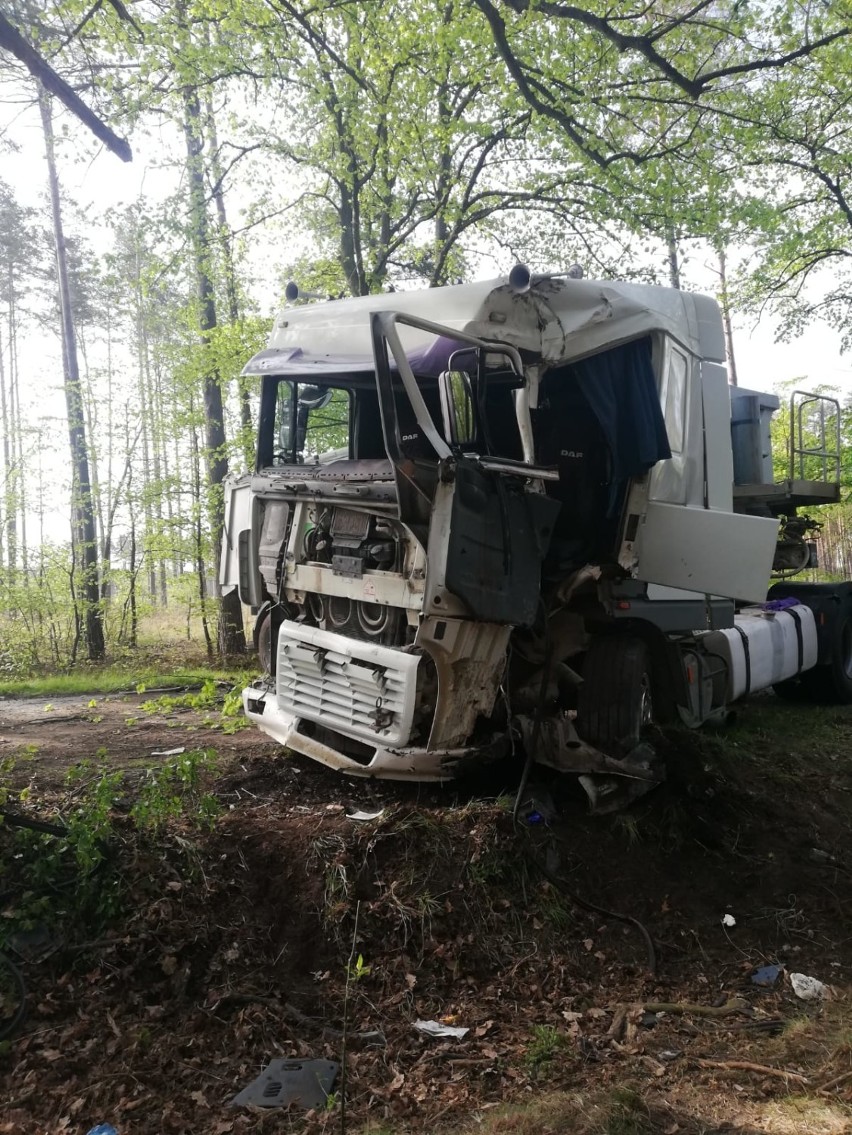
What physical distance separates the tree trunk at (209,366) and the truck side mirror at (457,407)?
706 centimetres

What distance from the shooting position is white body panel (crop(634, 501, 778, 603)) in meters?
4.92

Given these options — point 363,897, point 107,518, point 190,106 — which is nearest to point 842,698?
point 363,897

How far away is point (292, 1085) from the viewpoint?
2.62 m

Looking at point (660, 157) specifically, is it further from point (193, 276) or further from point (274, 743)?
point (274, 743)

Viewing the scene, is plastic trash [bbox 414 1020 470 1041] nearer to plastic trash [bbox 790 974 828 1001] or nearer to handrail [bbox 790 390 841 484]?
plastic trash [bbox 790 974 828 1001]

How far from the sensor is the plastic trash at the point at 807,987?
130 inches

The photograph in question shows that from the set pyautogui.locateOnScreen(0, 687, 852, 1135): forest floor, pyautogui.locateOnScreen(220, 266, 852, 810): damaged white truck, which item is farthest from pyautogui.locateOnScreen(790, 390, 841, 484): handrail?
pyautogui.locateOnScreen(0, 687, 852, 1135): forest floor

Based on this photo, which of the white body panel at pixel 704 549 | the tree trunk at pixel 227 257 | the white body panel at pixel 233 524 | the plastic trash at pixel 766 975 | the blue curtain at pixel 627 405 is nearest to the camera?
the plastic trash at pixel 766 975

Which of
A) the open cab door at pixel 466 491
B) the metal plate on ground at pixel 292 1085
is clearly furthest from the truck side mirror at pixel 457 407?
the metal plate on ground at pixel 292 1085

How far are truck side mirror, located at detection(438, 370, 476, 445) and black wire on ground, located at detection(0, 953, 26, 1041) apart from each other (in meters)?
2.89

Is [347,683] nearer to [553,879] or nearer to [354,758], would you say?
[354,758]

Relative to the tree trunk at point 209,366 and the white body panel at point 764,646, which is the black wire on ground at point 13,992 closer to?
the white body panel at point 764,646

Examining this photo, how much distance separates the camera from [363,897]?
146 inches

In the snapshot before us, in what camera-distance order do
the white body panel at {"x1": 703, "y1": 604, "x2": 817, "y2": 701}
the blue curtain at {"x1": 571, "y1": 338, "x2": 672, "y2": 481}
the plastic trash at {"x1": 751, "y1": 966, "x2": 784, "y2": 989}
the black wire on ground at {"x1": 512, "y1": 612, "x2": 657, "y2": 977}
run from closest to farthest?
the plastic trash at {"x1": 751, "y1": 966, "x2": 784, "y2": 989} < the black wire on ground at {"x1": 512, "y1": 612, "x2": 657, "y2": 977} < the blue curtain at {"x1": 571, "y1": 338, "x2": 672, "y2": 481} < the white body panel at {"x1": 703, "y1": 604, "x2": 817, "y2": 701}
